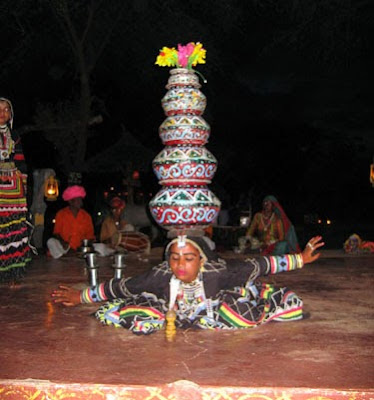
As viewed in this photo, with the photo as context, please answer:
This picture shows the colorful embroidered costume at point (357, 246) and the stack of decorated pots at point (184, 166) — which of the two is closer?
the stack of decorated pots at point (184, 166)

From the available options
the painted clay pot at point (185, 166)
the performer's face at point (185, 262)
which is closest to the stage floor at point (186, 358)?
the performer's face at point (185, 262)

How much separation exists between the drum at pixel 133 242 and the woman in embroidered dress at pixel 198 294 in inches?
179

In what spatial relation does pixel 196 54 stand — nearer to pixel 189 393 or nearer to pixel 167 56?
pixel 167 56

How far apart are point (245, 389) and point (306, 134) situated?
66.0 ft

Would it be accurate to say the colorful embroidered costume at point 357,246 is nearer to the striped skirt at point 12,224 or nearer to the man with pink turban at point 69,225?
the man with pink turban at point 69,225

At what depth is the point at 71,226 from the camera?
27.4 feet

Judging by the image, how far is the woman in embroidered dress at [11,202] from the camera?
538cm

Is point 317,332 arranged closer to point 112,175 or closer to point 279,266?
point 279,266

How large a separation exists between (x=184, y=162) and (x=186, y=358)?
1.46 metres

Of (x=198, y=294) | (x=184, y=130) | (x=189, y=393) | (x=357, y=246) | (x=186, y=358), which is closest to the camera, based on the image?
(x=189, y=393)

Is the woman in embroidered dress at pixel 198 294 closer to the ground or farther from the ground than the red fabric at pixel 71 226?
closer to the ground

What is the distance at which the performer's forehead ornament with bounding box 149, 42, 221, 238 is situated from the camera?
371 centimetres

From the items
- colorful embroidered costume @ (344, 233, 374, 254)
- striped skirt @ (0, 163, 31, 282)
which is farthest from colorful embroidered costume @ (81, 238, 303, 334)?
colorful embroidered costume @ (344, 233, 374, 254)

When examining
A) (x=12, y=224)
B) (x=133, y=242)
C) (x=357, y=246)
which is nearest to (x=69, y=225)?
(x=133, y=242)
